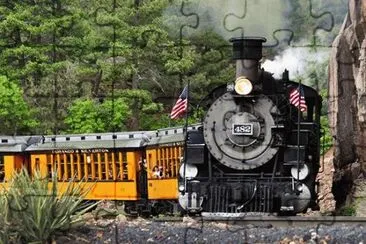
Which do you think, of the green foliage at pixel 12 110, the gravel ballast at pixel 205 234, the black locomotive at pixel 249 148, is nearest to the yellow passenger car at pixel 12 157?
the black locomotive at pixel 249 148

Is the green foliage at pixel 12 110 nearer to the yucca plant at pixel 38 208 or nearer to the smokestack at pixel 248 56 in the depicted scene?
the smokestack at pixel 248 56

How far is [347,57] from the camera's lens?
12.1 metres

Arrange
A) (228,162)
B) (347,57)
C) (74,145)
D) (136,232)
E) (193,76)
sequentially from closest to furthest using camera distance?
1. (136,232)
2. (228,162)
3. (347,57)
4. (74,145)
5. (193,76)

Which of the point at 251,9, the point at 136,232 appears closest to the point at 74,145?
the point at 251,9

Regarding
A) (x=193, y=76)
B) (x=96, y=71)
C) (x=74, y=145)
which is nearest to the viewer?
(x=74, y=145)

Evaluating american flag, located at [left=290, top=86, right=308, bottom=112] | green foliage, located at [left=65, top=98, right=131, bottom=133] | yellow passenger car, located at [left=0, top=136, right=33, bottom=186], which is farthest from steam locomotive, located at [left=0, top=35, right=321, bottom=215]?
green foliage, located at [left=65, top=98, right=131, bottom=133]

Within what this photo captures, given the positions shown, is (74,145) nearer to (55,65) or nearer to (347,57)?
(347,57)

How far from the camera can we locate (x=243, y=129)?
988 centimetres

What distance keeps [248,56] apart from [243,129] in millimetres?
780

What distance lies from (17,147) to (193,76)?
13.2 ft

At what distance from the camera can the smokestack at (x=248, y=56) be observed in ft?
32.3

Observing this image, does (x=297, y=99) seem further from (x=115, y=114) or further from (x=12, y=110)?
(x=12, y=110)

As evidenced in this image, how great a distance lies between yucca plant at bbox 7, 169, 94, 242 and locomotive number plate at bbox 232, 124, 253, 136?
2769 mm

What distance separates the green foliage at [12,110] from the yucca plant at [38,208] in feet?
38.9
